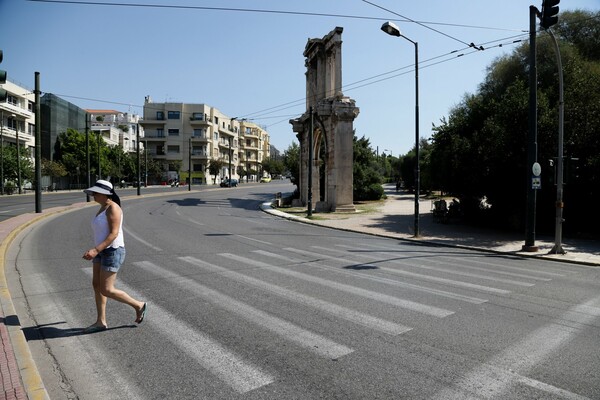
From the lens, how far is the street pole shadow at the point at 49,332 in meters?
5.16

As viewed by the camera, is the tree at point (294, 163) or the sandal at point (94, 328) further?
the tree at point (294, 163)

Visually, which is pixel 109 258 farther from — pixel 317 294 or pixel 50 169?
pixel 50 169

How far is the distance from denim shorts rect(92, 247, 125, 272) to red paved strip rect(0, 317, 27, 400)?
1.21 m

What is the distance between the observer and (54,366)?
435cm

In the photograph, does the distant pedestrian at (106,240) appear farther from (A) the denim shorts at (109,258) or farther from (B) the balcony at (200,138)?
(B) the balcony at (200,138)

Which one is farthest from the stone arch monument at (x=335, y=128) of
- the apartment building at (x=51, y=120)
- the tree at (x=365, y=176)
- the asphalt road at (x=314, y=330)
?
the apartment building at (x=51, y=120)

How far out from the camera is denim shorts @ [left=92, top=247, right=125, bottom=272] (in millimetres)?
5172

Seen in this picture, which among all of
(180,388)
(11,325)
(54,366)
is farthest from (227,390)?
(11,325)

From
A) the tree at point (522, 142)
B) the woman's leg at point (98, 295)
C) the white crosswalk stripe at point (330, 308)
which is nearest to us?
the woman's leg at point (98, 295)

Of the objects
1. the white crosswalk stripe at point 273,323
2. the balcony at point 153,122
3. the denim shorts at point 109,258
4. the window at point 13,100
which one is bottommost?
the white crosswalk stripe at point 273,323

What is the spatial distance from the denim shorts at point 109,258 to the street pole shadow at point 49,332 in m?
0.85

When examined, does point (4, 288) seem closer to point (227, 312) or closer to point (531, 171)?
point (227, 312)

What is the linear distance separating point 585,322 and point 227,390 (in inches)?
199

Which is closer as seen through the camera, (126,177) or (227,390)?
(227,390)
